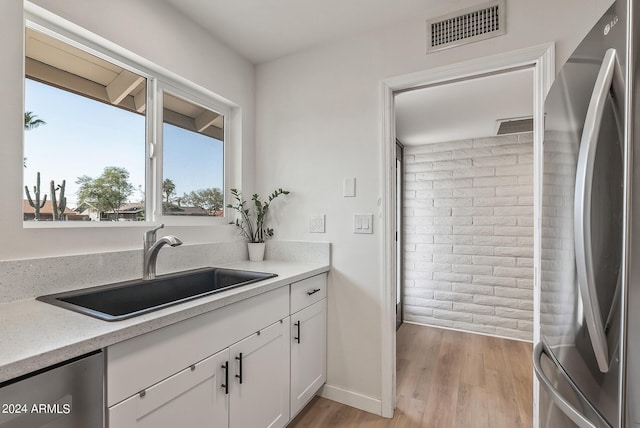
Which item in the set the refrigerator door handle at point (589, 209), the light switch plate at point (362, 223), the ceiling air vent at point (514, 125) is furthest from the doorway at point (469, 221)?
the refrigerator door handle at point (589, 209)

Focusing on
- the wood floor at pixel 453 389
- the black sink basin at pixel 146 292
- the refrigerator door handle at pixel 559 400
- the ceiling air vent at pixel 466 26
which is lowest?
the wood floor at pixel 453 389

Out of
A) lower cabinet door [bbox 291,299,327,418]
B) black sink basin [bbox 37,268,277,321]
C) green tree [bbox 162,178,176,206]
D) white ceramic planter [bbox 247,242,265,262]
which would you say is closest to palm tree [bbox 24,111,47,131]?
green tree [bbox 162,178,176,206]

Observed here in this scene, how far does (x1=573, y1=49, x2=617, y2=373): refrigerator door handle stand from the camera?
0.71m

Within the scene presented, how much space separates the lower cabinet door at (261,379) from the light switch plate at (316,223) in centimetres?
68

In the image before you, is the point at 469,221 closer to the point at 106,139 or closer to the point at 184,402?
the point at 184,402

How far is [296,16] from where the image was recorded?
1.80 m

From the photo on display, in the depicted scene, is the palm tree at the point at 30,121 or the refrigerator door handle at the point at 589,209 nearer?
the refrigerator door handle at the point at 589,209

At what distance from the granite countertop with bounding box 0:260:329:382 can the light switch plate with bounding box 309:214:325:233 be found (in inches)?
35.5

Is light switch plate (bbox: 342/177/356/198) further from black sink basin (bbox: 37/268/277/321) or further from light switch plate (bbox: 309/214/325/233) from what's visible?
black sink basin (bbox: 37/268/277/321)

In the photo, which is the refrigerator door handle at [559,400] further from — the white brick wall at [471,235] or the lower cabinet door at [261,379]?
the white brick wall at [471,235]

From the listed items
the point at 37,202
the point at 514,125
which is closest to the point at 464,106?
the point at 514,125

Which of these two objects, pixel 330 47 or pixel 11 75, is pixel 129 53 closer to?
pixel 11 75

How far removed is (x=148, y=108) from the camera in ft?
5.66

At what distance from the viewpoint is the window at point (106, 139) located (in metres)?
1.30
